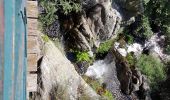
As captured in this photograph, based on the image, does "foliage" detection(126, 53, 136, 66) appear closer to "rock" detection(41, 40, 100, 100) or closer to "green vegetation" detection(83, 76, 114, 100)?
"green vegetation" detection(83, 76, 114, 100)

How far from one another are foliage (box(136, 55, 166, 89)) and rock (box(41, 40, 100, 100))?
101 inches

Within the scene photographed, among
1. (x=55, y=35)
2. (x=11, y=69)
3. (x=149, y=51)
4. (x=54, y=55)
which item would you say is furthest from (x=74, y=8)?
(x=11, y=69)

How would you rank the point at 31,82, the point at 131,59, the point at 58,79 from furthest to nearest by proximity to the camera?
the point at 131,59 → the point at 58,79 → the point at 31,82

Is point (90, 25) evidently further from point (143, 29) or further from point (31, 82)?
point (31, 82)

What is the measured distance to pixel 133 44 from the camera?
11461mm

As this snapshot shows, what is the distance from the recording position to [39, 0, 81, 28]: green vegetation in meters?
8.38

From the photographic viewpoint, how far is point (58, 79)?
7.90m

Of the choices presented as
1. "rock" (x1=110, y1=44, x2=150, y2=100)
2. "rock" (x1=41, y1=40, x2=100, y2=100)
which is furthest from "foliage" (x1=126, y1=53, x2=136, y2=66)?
"rock" (x1=41, y1=40, x2=100, y2=100)

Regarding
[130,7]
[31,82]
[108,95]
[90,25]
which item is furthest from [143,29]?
[31,82]

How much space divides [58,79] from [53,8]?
135cm

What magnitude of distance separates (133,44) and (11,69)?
10.1 metres

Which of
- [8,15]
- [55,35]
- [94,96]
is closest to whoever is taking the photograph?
[8,15]

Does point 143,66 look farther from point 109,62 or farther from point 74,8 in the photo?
point 74,8

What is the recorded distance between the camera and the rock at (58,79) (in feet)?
24.6
